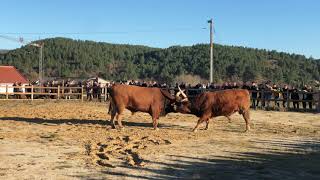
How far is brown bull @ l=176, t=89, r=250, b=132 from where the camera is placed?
17625 millimetres

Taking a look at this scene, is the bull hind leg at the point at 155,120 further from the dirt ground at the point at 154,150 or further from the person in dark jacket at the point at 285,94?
the person in dark jacket at the point at 285,94

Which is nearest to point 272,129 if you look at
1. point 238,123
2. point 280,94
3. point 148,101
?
point 238,123

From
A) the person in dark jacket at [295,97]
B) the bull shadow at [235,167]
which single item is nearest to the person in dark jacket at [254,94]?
the person in dark jacket at [295,97]

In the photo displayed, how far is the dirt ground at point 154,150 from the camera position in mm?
10094

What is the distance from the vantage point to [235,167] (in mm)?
10727

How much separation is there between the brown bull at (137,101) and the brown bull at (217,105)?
61cm

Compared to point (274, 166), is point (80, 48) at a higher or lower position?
higher

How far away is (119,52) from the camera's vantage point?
14650 cm

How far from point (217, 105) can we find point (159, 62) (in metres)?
109

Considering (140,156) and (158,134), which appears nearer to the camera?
(140,156)

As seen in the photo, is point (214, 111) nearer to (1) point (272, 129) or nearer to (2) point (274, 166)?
(1) point (272, 129)

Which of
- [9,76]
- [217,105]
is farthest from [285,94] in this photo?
[9,76]

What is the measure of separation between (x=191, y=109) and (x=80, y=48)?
419ft

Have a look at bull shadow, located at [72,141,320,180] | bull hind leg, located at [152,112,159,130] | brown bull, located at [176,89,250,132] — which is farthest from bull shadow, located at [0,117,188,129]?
bull shadow, located at [72,141,320,180]
